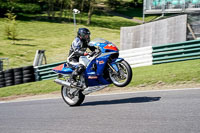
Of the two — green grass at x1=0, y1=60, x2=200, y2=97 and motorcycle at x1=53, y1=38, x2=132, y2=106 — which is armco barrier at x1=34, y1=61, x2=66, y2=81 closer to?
green grass at x1=0, y1=60, x2=200, y2=97

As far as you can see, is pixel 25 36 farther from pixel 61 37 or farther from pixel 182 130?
pixel 182 130

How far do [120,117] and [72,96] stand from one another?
2.68m

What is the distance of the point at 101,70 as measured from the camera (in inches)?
288

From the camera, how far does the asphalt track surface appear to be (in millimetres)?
5156

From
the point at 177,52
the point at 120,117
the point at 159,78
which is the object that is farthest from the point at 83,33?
the point at 177,52

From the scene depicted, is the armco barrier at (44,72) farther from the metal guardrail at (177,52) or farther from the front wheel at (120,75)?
the front wheel at (120,75)

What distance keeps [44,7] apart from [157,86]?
5150cm

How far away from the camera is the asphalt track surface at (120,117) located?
5.16 meters

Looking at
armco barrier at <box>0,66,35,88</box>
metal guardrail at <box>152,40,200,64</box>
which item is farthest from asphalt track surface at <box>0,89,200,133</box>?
armco barrier at <box>0,66,35,88</box>

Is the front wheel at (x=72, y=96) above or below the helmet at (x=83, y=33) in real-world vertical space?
below

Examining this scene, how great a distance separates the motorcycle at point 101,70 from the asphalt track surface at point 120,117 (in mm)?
557

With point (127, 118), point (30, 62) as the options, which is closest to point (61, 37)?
point (30, 62)

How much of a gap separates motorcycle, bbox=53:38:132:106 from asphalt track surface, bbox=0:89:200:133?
557 millimetres

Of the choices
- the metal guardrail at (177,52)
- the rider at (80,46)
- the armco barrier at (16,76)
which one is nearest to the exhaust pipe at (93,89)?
the rider at (80,46)
